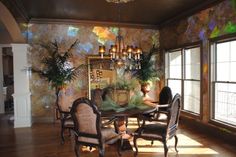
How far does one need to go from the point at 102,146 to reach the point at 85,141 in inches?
11.7

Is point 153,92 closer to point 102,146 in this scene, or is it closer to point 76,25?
point 76,25

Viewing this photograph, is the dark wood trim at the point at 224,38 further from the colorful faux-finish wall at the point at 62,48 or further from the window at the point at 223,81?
the colorful faux-finish wall at the point at 62,48

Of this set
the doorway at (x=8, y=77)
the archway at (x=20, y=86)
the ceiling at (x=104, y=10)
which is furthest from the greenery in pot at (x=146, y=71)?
the doorway at (x=8, y=77)

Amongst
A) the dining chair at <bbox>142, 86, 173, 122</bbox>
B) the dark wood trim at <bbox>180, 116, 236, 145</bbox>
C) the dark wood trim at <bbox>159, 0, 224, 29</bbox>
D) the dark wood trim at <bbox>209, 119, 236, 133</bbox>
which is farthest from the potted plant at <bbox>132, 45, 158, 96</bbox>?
the dark wood trim at <bbox>209, 119, 236, 133</bbox>

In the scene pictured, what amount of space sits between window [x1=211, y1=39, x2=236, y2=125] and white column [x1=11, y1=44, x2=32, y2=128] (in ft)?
15.5

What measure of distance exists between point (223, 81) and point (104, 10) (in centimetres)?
327

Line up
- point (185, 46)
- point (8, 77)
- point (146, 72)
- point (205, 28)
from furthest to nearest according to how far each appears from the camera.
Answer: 1. point (8, 77)
2. point (146, 72)
3. point (185, 46)
4. point (205, 28)

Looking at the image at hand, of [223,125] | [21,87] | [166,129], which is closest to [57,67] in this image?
[21,87]

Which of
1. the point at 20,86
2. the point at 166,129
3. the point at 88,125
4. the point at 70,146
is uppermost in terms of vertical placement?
the point at 20,86

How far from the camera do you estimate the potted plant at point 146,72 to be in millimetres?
6750

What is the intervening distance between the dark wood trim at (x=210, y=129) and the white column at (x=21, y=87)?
4241mm

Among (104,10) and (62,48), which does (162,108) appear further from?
(62,48)

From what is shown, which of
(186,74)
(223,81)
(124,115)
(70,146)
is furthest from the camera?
(186,74)

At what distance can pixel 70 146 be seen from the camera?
4.37m
